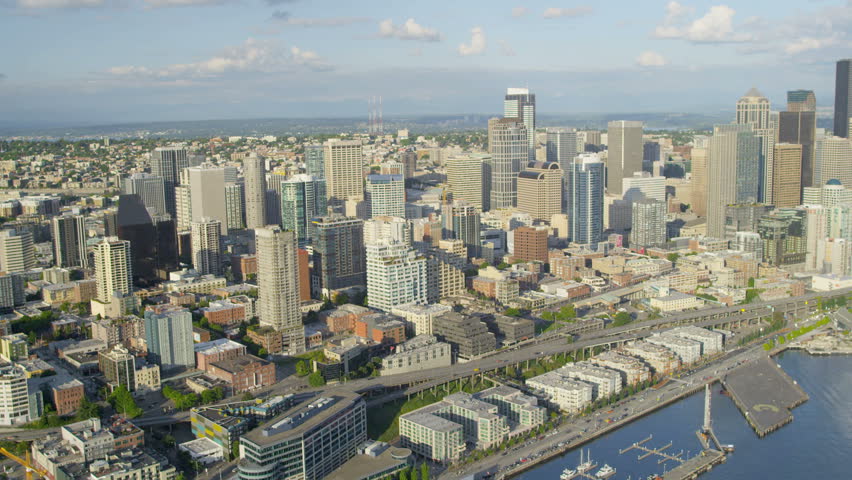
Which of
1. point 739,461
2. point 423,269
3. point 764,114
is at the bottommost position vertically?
point 739,461

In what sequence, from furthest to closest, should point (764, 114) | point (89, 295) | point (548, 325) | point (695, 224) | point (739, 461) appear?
point (764, 114) < point (695, 224) < point (89, 295) < point (548, 325) < point (739, 461)

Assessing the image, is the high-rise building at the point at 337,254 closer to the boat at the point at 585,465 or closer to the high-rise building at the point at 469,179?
the boat at the point at 585,465

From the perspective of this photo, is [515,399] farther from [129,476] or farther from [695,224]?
[695,224]

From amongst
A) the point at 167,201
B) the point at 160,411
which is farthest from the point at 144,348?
the point at 167,201

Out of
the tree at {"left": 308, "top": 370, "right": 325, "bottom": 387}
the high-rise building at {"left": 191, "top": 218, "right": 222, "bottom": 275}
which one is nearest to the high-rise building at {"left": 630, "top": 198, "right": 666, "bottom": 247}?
the high-rise building at {"left": 191, "top": 218, "right": 222, "bottom": 275}

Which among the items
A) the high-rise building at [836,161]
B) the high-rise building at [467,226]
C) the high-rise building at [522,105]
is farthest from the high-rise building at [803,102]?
the high-rise building at [467,226]

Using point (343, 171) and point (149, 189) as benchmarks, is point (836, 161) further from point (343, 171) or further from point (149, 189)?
point (149, 189)
